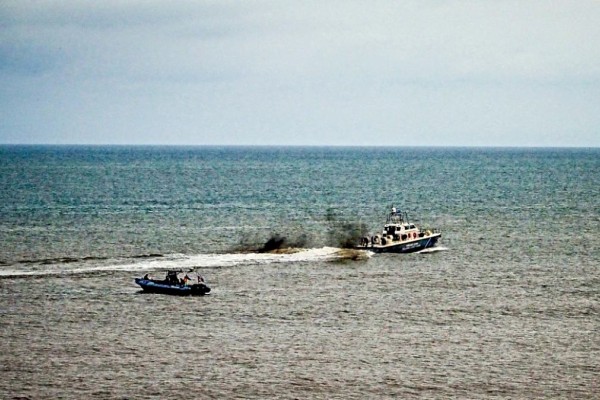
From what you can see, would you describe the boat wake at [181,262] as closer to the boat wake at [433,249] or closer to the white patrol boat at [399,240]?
the white patrol boat at [399,240]

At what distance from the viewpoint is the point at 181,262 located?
8581cm

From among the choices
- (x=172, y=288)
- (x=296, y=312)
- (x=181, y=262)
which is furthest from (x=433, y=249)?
(x=172, y=288)

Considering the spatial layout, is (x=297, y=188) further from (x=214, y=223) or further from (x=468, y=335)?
(x=468, y=335)

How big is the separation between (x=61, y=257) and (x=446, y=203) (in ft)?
268

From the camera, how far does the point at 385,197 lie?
170875mm

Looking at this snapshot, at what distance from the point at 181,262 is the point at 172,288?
44.8 ft

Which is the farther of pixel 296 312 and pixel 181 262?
pixel 181 262

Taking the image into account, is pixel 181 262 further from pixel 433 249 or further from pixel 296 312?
pixel 433 249

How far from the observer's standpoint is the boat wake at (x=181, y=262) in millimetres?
80875

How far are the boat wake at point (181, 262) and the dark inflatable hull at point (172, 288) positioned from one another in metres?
8.58

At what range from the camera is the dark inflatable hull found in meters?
71.6

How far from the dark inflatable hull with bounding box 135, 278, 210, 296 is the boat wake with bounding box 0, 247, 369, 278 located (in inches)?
338

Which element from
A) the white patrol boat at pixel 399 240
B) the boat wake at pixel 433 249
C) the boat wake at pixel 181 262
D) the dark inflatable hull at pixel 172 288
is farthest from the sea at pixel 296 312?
the white patrol boat at pixel 399 240

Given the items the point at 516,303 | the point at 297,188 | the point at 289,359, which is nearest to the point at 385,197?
the point at 297,188
